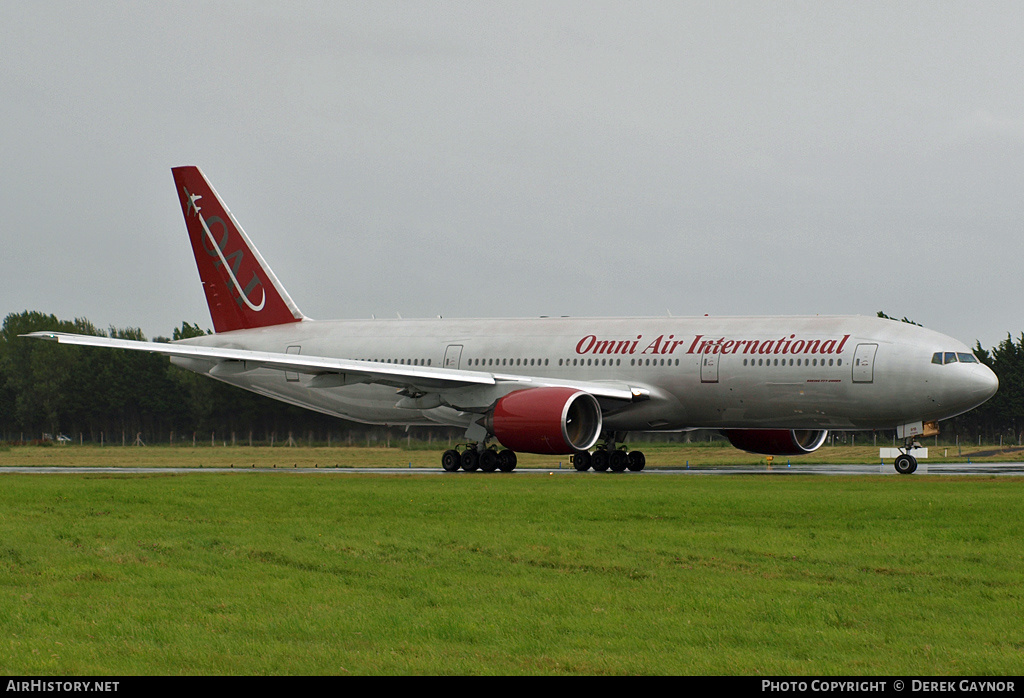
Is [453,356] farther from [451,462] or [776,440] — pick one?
[776,440]

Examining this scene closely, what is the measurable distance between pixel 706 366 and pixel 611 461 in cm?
390

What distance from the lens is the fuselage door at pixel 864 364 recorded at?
96.8 ft

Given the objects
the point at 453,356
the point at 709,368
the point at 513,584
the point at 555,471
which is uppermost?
the point at 453,356

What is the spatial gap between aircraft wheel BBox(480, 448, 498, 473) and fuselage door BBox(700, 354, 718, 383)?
5.88 metres

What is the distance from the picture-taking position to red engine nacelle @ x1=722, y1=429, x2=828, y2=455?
1355 inches

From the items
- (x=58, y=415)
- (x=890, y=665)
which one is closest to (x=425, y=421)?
(x=890, y=665)

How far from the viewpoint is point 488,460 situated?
1256 inches

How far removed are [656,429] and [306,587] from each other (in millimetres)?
22525

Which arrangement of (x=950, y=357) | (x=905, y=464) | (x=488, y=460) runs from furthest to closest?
(x=488, y=460) < (x=905, y=464) < (x=950, y=357)

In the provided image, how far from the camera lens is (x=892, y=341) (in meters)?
29.8

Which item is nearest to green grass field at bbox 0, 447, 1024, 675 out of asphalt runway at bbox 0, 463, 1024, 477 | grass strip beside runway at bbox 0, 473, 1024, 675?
grass strip beside runway at bbox 0, 473, 1024, 675

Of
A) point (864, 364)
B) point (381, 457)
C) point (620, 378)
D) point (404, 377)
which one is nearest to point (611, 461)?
point (620, 378)

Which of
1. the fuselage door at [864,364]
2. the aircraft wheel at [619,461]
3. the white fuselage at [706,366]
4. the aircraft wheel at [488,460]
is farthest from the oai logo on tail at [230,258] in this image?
the fuselage door at [864,364]

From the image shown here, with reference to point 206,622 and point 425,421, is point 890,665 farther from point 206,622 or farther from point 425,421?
point 425,421
